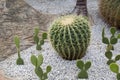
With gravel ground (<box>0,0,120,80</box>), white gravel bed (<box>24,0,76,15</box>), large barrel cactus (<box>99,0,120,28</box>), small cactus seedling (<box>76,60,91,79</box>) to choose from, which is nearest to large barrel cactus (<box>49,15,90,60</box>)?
gravel ground (<box>0,0,120,80</box>)

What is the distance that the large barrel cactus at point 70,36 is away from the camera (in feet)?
12.1

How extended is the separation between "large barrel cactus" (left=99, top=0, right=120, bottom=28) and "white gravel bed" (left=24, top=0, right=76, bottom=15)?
0.97m

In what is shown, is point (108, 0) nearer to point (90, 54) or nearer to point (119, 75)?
point (90, 54)

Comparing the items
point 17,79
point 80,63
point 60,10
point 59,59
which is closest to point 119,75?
point 80,63

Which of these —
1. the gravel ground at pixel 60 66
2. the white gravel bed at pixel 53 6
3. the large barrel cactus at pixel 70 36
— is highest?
the white gravel bed at pixel 53 6

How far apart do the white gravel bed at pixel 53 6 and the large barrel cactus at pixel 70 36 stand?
2284mm

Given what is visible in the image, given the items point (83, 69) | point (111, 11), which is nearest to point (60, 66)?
point (83, 69)

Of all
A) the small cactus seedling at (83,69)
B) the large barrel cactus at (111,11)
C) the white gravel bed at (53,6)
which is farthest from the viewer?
the white gravel bed at (53,6)

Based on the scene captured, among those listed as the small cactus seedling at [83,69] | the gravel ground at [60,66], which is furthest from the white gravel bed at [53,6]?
the small cactus seedling at [83,69]

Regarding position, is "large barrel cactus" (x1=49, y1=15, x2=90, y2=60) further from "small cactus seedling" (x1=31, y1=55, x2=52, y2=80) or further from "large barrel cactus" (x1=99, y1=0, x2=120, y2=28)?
"large barrel cactus" (x1=99, y1=0, x2=120, y2=28)

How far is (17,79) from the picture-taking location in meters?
3.64

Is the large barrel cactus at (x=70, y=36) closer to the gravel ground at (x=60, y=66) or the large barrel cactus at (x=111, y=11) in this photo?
the gravel ground at (x=60, y=66)

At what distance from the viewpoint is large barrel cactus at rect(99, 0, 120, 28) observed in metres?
5.11

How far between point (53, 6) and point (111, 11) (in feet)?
5.76
